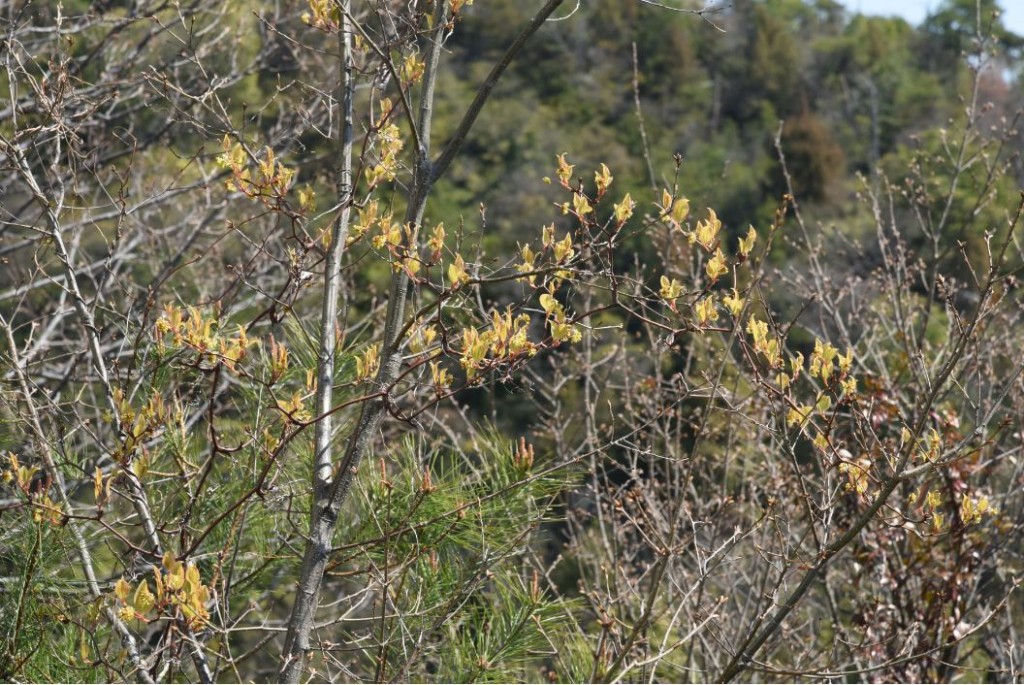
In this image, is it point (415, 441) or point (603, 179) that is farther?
point (415, 441)

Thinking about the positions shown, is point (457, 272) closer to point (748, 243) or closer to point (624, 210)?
point (624, 210)

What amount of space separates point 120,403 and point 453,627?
2.95 ft

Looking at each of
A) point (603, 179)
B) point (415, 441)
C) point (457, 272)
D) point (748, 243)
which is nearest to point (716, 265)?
point (748, 243)

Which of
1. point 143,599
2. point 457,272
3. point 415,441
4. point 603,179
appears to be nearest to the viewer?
point 143,599

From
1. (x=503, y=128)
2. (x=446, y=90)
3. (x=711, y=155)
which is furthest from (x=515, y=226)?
(x=711, y=155)

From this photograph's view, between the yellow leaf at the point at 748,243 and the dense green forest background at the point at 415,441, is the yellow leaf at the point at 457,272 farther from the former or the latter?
the yellow leaf at the point at 748,243

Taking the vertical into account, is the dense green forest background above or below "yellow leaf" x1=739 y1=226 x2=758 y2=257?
below

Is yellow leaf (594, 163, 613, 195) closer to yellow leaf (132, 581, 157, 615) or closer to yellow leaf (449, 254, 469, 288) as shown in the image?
yellow leaf (449, 254, 469, 288)

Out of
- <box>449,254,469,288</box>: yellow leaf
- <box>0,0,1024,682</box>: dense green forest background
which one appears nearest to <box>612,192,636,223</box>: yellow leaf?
<box>0,0,1024,682</box>: dense green forest background

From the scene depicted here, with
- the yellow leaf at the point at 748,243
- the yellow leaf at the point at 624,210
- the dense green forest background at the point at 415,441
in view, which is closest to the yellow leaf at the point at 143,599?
the dense green forest background at the point at 415,441

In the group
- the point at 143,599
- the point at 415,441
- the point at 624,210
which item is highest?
the point at 624,210

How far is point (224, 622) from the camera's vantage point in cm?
183

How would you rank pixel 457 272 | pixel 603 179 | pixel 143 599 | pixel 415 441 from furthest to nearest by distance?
pixel 415 441, pixel 603 179, pixel 457 272, pixel 143 599

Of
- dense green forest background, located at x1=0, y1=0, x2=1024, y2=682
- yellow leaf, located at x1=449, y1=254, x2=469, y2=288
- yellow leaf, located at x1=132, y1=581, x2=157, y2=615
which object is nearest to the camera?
yellow leaf, located at x1=132, y1=581, x2=157, y2=615
